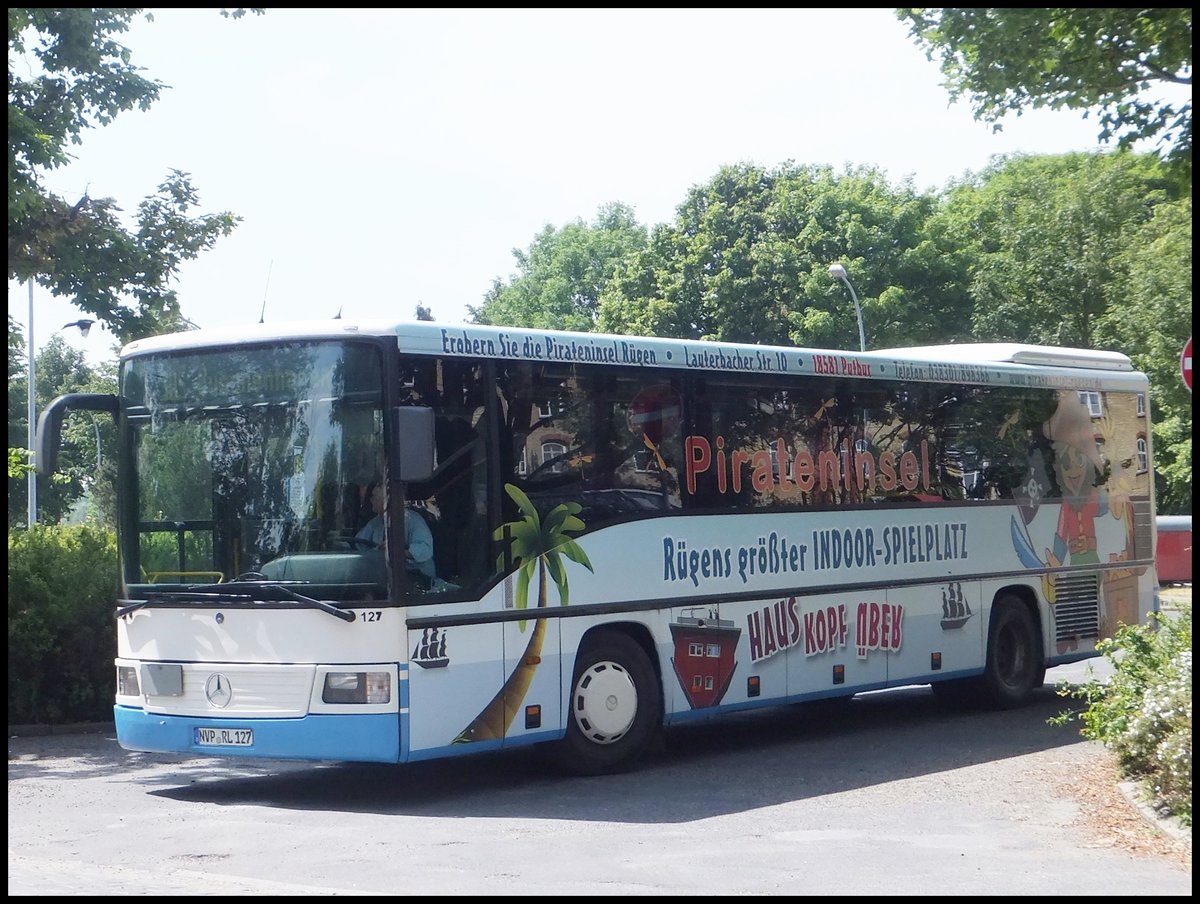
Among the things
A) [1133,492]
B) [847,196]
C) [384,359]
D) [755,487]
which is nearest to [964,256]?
[847,196]

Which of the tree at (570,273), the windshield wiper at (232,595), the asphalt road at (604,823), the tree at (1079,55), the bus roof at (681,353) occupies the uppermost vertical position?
the tree at (570,273)

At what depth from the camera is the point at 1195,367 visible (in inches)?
378

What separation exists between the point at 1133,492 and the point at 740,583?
7049mm

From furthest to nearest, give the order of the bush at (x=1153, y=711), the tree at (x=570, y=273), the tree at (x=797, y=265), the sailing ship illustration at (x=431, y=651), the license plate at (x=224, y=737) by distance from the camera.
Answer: the tree at (x=570, y=273) → the tree at (x=797, y=265) → the license plate at (x=224, y=737) → the sailing ship illustration at (x=431, y=651) → the bush at (x=1153, y=711)

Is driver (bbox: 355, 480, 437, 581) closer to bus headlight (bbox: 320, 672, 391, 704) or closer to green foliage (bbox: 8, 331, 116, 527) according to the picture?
bus headlight (bbox: 320, 672, 391, 704)

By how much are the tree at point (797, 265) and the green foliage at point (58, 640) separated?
3704cm

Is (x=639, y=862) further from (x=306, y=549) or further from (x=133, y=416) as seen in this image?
(x=133, y=416)

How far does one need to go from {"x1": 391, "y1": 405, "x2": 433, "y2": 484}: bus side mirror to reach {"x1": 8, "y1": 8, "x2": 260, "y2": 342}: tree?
28.1 ft

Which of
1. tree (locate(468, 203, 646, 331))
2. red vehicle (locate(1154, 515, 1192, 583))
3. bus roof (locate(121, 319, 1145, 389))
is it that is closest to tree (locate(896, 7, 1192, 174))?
bus roof (locate(121, 319, 1145, 389))

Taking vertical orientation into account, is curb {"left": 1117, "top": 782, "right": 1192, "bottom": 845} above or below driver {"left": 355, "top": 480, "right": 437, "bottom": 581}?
below

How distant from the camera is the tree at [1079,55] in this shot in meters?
10.8

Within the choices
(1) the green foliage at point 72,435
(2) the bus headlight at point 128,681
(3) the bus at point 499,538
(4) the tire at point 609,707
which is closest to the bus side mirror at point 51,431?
(3) the bus at point 499,538

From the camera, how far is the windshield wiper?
1066cm

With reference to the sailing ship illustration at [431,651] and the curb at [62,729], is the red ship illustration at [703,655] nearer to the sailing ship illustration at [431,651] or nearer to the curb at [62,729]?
the sailing ship illustration at [431,651]
